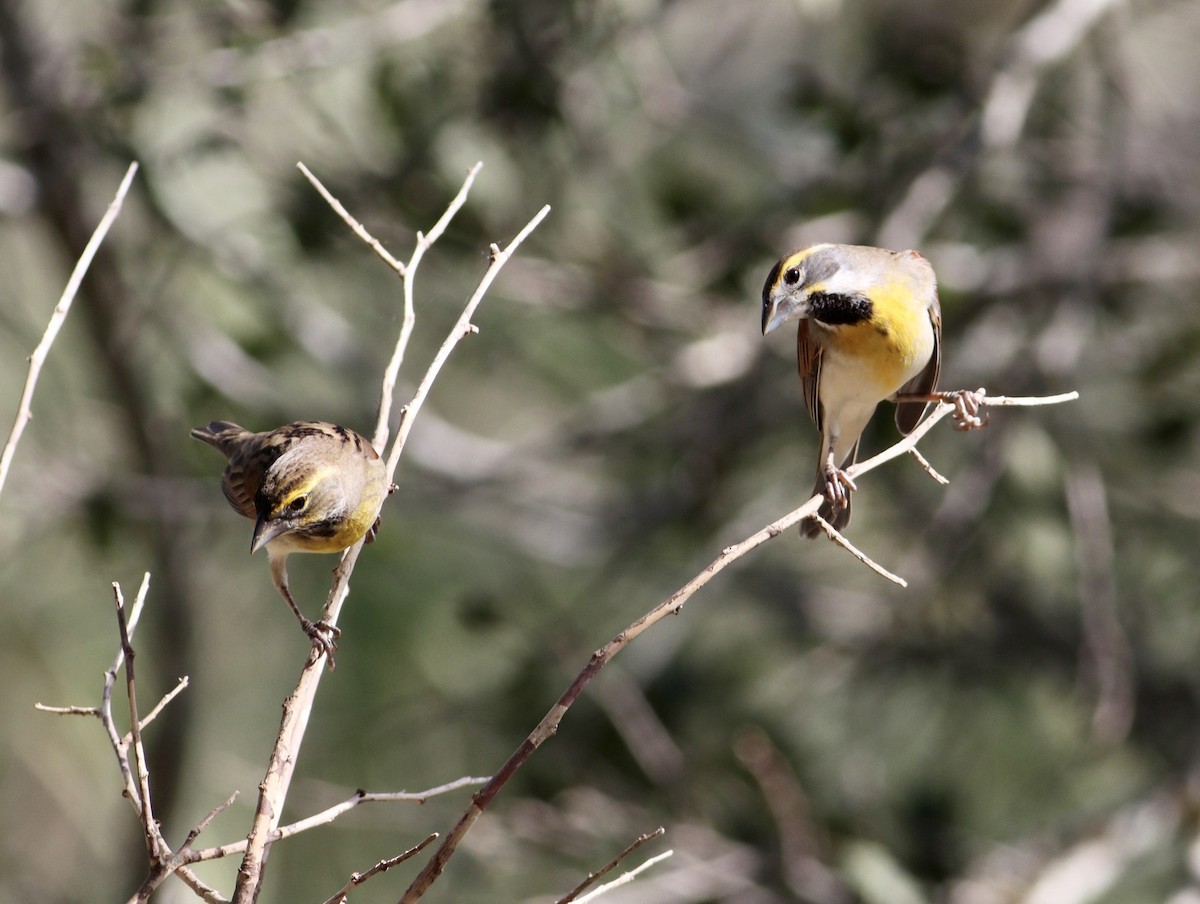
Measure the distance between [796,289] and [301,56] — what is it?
2841 millimetres

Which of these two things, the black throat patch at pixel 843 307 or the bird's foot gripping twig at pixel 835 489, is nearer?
the black throat patch at pixel 843 307

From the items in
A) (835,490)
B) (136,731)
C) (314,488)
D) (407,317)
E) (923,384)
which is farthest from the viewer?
(923,384)

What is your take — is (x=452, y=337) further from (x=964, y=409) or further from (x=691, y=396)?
(x=691, y=396)

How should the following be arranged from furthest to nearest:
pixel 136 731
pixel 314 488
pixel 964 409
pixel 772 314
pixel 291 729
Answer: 1. pixel 964 409
2. pixel 772 314
3. pixel 314 488
4. pixel 291 729
5. pixel 136 731

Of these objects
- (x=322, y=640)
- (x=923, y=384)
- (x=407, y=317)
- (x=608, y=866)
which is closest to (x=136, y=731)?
(x=322, y=640)

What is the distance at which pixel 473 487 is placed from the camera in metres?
5.78

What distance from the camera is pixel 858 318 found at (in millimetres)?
3205

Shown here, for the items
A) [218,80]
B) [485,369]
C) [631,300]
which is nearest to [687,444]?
[631,300]

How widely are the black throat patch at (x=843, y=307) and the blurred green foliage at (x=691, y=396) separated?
1.20 meters

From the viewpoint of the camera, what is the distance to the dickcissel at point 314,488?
2.94 metres

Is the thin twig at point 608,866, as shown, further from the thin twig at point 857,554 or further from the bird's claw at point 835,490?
the bird's claw at point 835,490

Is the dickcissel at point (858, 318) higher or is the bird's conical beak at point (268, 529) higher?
the bird's conical beak at point (268, 529)

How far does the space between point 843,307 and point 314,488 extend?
4.09ft

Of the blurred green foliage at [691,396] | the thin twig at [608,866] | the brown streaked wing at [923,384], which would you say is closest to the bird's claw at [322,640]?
the thin twig at [608,866]
